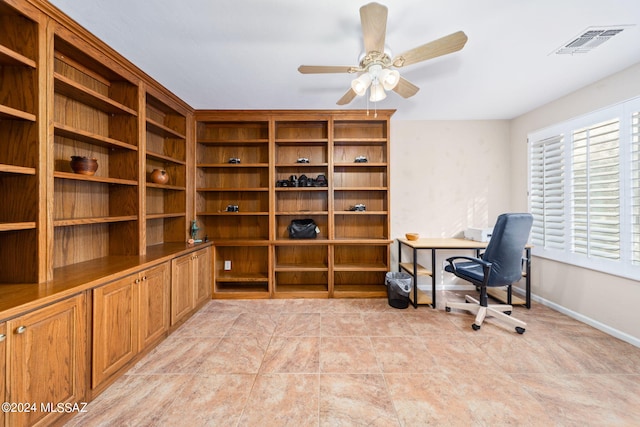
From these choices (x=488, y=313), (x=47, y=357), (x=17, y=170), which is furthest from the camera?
(x=488, y=313)

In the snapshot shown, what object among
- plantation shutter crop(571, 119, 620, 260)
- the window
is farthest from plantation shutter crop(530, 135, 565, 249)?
plantation shutter crop(571, 119, 620, 260)

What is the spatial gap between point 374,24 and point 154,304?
275 centimetres

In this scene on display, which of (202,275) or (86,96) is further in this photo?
(202,275)

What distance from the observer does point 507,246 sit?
2.56 meters

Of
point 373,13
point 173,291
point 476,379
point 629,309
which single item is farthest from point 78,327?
point 629,309

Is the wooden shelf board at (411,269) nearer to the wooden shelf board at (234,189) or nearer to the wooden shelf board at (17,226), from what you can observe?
the wooden shelf board at (234,189)

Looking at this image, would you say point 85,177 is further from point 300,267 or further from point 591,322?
point 591,322

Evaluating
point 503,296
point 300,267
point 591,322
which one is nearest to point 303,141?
point 300,267

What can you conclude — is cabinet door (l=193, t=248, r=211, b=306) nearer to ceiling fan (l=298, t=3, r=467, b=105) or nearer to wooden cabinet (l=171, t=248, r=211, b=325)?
wooden cabinet (l=171, t=248, r=211, b=325)

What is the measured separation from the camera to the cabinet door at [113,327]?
1687 mm

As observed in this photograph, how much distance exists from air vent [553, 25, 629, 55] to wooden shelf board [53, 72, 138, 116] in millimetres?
3771

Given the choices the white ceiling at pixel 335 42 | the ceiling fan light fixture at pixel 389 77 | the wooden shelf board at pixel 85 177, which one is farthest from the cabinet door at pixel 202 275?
the ceiling fan light fixture at pixel 389 77

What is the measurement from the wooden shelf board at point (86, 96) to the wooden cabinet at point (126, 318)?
57.1 inches

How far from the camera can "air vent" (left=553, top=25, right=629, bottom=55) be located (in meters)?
1.90
